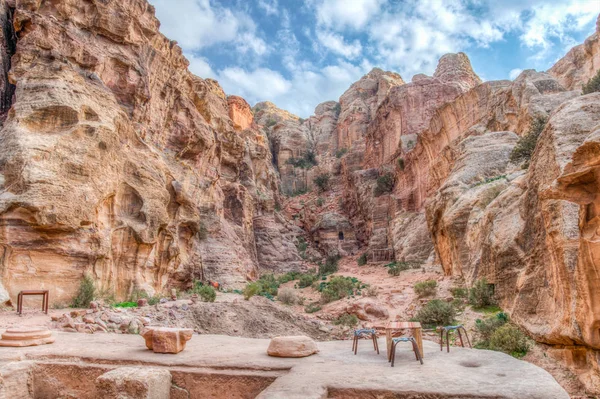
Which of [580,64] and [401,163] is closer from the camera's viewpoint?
[580,64]

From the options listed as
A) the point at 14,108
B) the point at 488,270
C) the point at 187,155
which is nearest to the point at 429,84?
the point at 187,155

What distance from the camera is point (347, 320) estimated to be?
15031mm

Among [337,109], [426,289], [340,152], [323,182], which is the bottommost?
[426,289]

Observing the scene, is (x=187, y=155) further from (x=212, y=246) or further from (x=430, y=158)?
(x=430, y=158)

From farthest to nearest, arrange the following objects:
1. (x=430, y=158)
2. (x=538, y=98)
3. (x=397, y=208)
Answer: (x=397, y=208)
(x=430, y=158)
(x=538, y=98)

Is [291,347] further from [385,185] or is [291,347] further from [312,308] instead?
[385,185]

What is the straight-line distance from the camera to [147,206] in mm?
15344

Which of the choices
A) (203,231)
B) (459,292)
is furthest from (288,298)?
(459,292)

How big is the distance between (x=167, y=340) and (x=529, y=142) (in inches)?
592

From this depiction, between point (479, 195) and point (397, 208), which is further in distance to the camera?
point (397, 208)

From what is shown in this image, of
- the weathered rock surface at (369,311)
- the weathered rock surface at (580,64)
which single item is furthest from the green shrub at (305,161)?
the weathered rock surface at (369,311)

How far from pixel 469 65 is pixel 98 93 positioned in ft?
144

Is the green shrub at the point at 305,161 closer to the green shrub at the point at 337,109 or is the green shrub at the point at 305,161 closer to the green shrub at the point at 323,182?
the green shrub at the point at 323,182

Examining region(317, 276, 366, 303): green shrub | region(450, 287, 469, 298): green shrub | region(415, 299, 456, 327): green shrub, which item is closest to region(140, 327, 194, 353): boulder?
region(415, 299, 456, 327): green shrub
